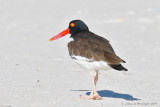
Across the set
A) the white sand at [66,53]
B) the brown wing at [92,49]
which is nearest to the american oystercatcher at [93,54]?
the brown wing at [92,49]

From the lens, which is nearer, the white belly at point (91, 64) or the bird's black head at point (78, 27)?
the white belly at point (91, 64)

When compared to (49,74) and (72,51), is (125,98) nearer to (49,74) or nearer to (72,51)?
(72,51)

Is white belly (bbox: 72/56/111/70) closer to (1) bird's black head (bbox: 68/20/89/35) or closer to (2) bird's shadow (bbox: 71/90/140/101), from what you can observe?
(2) bird's shadow (bbox: 71/90/140/101)

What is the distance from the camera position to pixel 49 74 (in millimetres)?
9656

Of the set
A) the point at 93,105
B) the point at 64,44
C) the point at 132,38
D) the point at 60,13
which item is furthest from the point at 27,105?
the point at 60,13

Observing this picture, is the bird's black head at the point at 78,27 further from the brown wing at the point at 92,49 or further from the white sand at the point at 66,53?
the white sand at the point at 66,53

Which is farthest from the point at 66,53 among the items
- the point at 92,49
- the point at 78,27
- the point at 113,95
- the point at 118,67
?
the point at 118,67

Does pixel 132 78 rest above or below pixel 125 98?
above

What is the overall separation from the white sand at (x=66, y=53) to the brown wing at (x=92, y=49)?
788mm

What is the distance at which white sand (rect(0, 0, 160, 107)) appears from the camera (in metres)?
7.66

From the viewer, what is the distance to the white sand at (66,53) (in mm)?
7664

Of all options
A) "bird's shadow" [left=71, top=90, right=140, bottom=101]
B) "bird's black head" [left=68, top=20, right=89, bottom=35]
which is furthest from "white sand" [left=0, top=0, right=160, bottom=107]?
"bird's black head" [left=68, top=20, right=89, bottom=35]

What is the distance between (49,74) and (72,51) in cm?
214

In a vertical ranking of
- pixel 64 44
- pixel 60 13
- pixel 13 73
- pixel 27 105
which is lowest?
pixel 27 105
